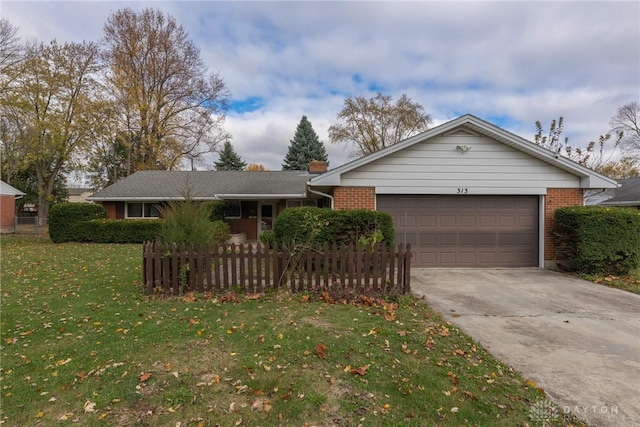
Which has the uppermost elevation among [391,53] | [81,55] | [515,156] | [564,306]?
[81,55]

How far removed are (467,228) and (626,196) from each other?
1750 centimetres

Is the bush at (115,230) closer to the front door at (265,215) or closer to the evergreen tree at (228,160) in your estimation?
the front door at (265,215)

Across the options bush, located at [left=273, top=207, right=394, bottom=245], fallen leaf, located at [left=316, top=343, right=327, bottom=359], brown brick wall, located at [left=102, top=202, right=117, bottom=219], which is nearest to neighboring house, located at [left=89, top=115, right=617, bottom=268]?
bush, located at [left=273, top=207, right=394, bottom=245]

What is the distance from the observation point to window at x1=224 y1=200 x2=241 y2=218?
17.9 meters

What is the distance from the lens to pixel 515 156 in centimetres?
969

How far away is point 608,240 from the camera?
8289 millimetres

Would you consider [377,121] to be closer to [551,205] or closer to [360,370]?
[551,205]

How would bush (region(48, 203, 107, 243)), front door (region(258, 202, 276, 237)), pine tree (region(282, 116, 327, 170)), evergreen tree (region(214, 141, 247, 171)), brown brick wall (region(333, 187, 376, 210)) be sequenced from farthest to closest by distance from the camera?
evergreen tree (region(214, 141, 247, 171)), pine tree (region(282, 116, 327, 170)), front door (region(258, 202, 276, 237)), bush (region(48, 203, 107, 243)), brown brick wall (region(333, 187, 376, 210))

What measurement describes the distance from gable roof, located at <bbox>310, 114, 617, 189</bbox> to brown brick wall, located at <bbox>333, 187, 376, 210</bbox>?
0.38m

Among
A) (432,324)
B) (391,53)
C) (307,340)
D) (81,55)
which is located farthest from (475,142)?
(81,55)

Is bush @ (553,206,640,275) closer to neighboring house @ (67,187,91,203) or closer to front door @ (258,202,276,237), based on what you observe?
front door @ (258,202,276,237)

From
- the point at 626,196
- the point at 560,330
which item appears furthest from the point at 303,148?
the point at 560,330

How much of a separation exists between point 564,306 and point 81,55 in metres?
29.4

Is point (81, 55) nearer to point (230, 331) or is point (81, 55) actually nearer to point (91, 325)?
point (91, 325)
